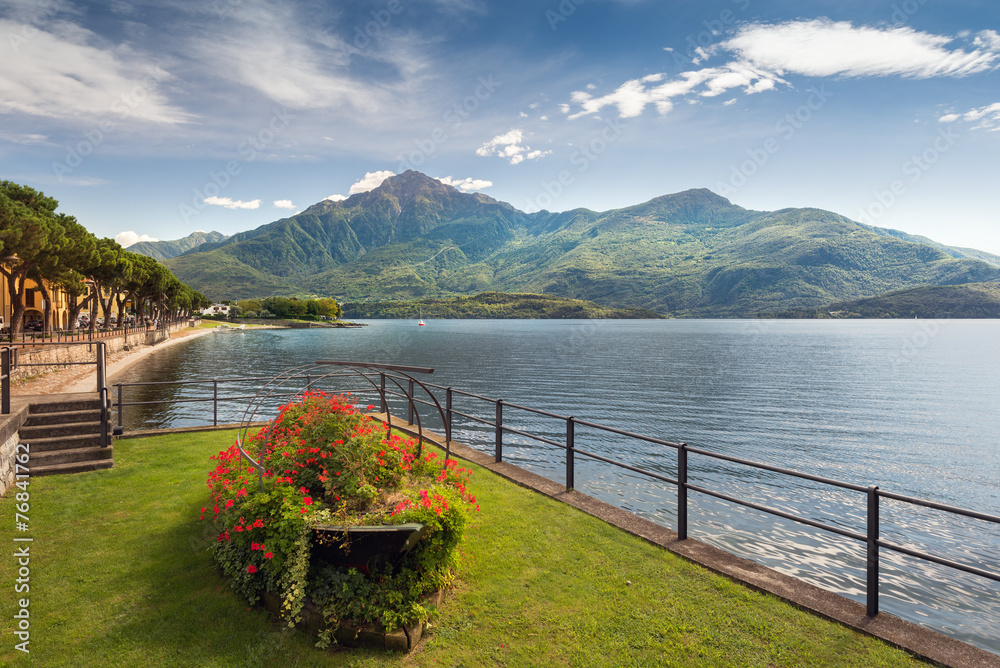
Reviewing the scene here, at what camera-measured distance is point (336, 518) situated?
4641mm

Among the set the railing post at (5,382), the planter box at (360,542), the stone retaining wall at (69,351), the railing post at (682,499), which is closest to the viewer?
the planter box at (360,542)

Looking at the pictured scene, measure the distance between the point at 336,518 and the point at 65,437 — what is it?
330 inches

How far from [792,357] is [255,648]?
2999 inches

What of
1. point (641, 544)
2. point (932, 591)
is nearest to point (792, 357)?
point (932, 591)

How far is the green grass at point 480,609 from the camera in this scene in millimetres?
4230

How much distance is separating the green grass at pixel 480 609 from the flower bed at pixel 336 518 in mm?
344

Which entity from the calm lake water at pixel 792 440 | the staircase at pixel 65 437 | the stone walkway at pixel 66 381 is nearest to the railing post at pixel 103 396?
the staircase at pixel 65 437

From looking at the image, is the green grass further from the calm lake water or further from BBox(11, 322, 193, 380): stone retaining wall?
the calm lake water

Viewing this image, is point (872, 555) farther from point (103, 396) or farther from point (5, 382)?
point (5, 382)

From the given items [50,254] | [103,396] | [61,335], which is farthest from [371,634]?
[61,335]

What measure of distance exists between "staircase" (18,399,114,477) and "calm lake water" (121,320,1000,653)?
12148 millimetres

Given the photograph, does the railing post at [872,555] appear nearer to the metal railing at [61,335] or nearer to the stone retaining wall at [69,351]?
the stone retaining wall at [69,351]

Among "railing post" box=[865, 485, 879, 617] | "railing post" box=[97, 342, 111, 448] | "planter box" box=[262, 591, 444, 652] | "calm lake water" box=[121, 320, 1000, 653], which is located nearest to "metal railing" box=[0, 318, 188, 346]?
"calm lake water" box=[121, 320, 1000, 653]

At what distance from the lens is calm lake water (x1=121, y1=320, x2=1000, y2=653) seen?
36.4 ft
